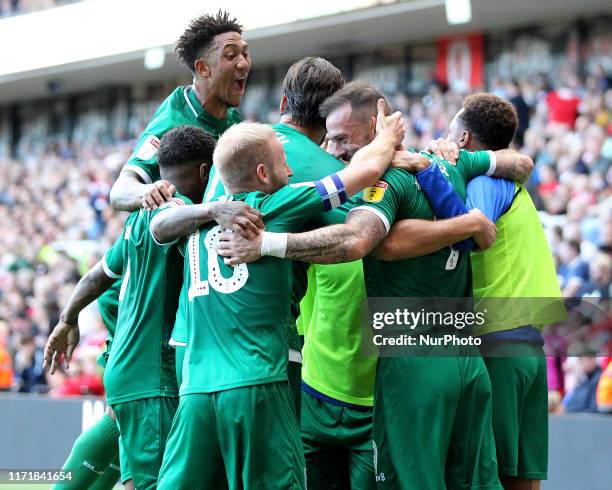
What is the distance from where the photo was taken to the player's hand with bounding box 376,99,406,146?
4.28m

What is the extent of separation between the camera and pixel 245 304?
3.85m

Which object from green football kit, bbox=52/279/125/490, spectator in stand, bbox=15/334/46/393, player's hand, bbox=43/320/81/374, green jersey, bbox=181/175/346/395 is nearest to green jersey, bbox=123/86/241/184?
player's hand, bbox=43/320/81/374

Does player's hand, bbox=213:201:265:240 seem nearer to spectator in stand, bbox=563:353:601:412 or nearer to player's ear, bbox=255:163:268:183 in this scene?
player's ear, bbox=255:163:268:183

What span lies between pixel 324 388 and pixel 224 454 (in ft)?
3.57

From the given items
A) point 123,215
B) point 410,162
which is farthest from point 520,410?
point 123,215

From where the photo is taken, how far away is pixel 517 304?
4.84 meters

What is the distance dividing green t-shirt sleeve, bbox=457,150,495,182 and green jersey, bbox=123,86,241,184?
129 centimetres

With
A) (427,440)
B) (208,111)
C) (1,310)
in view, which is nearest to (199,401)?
(427,440)

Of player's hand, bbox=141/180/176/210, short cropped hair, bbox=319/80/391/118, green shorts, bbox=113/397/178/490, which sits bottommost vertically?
green shorts, bbox=113/397/178/490

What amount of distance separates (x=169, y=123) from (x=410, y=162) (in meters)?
1.67

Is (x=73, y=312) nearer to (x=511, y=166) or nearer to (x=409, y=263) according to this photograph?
(x=409, y=263)

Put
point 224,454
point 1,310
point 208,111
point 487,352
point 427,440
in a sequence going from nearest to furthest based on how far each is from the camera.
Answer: point 224,454 < point 427,440 < point 487,352 < point 208,111 < point 1,310

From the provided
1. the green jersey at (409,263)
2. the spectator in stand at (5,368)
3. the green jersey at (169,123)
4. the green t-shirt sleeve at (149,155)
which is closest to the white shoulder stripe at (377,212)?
the green jersey at (409,263)

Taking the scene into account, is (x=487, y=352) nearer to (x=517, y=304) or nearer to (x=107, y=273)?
(x=517, y=304)
